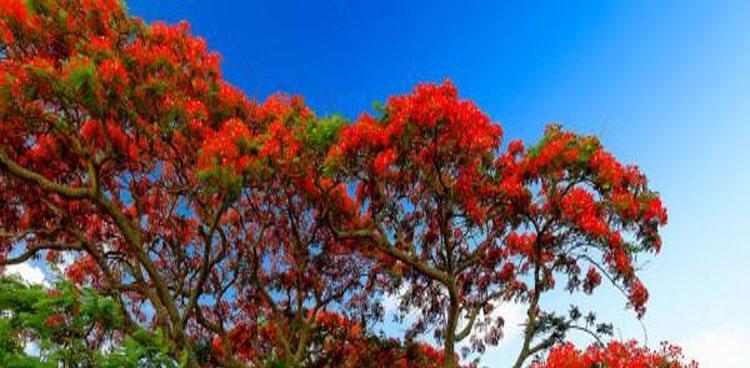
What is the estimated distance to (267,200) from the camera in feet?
49.1

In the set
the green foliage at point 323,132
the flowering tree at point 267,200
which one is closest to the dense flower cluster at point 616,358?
the flowering tree at point 267,200

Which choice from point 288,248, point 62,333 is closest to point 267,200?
point 288,248

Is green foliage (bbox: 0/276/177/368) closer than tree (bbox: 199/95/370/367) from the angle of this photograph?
Yes

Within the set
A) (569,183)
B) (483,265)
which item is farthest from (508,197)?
(483,265)

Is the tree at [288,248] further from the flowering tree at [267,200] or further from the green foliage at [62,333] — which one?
the green foliage at [62,333]

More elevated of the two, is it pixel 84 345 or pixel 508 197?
pixel 508 197

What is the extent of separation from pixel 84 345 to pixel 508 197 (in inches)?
266

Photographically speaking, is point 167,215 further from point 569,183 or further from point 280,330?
point 569,183

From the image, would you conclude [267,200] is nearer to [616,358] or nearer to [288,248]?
[288,248]

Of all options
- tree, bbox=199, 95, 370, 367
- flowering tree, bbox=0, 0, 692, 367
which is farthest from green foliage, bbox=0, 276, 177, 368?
tree, bbox=199, 95, 370, 367

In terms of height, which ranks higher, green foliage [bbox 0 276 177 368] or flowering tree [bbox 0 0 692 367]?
Answer: flowering tree [bbox 0 0 692 367]

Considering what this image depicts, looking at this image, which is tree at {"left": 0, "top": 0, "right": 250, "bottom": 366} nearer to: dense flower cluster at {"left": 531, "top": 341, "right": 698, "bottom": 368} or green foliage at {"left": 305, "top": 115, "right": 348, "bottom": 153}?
green foliage at {"left": 305, "top": 115, "right": 348, "bottom": 153}

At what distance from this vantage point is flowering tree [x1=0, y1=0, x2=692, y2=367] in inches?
489

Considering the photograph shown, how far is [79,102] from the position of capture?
12070mm
